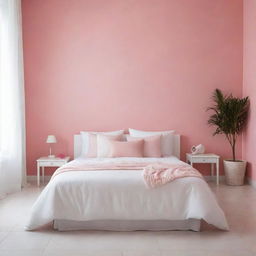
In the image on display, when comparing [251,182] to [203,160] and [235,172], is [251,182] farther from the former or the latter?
[203,160]

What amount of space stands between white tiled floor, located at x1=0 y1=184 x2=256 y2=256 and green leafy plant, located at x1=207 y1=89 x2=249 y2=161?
2068 mm

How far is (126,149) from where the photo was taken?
5086mm

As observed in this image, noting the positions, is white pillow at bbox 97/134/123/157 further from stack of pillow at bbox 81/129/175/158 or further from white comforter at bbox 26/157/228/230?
white comforter at bbox 26/157/228/230

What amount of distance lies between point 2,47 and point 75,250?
3388 mm

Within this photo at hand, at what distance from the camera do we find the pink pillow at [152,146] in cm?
523

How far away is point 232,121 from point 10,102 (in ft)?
11.7

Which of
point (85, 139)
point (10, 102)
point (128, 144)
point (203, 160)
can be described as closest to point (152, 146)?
point (128, 144)

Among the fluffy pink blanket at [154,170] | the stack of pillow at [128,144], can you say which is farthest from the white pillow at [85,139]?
the fluffy pink blanket at [154,170]

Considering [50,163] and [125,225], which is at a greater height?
[50,163]

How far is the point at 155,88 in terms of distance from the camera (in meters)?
5.84

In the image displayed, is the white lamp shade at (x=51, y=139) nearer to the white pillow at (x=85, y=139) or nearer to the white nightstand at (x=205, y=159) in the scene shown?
the white pillow at (x=85, y=139)

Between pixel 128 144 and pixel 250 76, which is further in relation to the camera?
pixel 250 76

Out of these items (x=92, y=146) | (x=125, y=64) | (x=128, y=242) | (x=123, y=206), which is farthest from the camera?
(x=125, y=64)

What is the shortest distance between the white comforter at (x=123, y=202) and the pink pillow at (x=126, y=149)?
1.61 meters
